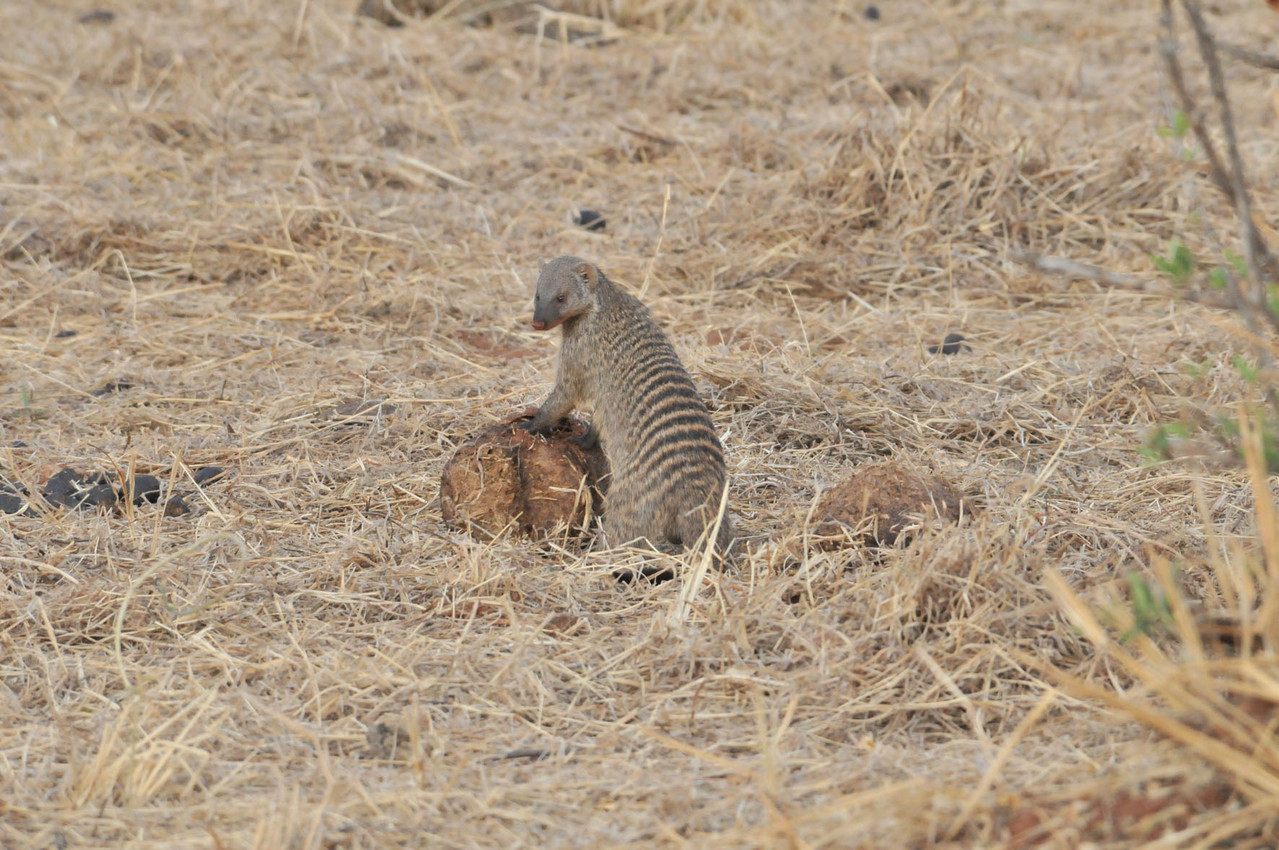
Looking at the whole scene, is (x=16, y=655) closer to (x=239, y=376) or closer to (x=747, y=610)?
(x=747, y=610)

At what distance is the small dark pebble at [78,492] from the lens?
4.53 metres

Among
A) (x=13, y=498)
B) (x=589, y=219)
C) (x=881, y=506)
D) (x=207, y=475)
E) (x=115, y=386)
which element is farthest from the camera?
(x=589, y=219)

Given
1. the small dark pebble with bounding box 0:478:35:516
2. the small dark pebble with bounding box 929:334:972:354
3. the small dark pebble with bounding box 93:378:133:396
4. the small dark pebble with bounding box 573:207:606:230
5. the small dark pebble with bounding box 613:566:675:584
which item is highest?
the small dark pebble with bounding box 613:566:675:584

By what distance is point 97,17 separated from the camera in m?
10.2

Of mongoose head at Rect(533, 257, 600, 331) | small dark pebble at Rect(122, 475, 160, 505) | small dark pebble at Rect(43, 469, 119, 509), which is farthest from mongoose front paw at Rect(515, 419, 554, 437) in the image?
small dark pebble at Rect(43, 469, 119, 509)

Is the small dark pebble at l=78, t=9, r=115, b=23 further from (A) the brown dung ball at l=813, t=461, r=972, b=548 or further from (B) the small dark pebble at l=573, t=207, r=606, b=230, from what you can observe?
(A) the brown dung ball at l=813, t=461, r=972, b=548

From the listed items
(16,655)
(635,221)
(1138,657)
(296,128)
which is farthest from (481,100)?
(1138,657)

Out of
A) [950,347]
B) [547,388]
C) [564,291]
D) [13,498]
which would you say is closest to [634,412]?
[564,291]

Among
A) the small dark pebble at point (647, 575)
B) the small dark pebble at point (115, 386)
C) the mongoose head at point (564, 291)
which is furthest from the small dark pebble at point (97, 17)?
the small dark pebble at point (647, 575)

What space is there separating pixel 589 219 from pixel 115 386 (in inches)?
106

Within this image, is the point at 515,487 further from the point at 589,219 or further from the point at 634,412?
the point at 589,219

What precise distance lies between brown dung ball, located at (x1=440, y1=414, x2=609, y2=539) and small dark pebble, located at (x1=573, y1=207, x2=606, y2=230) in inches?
120

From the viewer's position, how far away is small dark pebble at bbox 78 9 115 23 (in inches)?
400

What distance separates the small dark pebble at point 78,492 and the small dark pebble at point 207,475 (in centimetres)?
29
